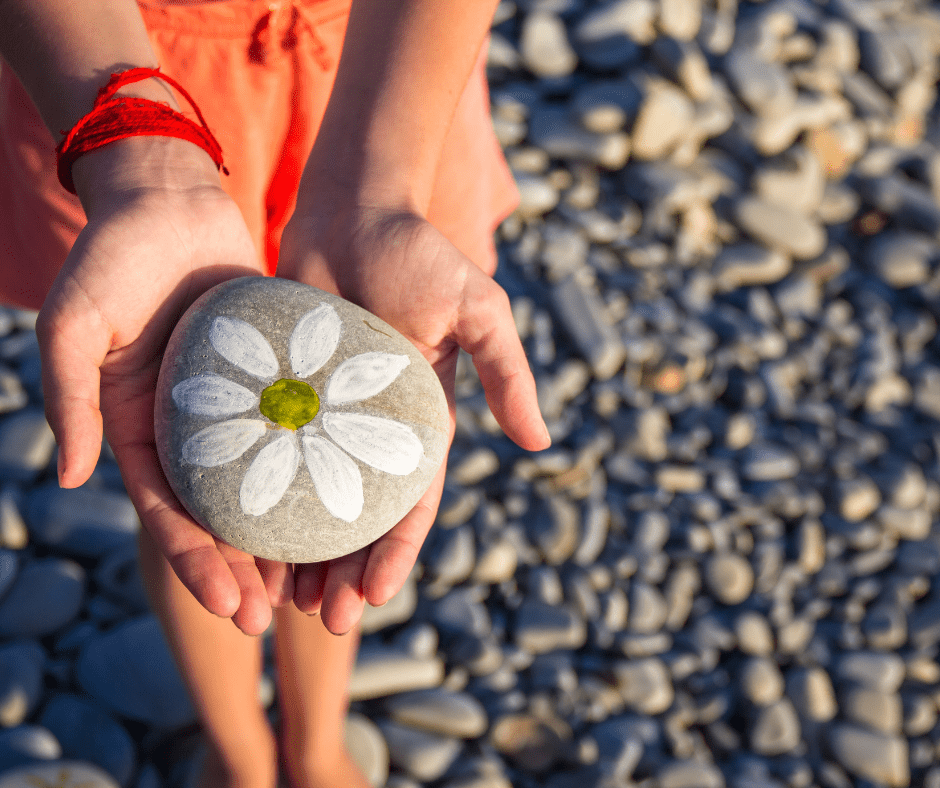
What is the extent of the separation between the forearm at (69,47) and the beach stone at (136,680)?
129 centimetres

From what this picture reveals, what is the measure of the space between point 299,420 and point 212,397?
15 centimetres

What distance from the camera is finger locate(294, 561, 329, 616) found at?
53.2 inches

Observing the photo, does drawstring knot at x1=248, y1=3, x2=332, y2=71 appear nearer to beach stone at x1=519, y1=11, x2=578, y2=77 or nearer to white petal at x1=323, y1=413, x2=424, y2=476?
white petal at x1=323, y1=413, x2=424, y2=476

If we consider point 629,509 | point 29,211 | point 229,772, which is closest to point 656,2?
point 629,509

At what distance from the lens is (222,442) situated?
128cm

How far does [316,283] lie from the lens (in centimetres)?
149

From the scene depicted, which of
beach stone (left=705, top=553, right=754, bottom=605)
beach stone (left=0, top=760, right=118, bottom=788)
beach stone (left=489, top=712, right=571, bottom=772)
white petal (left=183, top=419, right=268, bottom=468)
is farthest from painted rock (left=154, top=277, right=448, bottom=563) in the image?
beach stone (left=705, top=553, right=754, bottom=605)

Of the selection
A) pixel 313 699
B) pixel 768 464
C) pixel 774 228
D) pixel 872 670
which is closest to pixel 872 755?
pixel 872 670

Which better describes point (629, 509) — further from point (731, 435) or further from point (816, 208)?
point (816, 208)

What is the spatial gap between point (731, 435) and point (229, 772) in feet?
6.19

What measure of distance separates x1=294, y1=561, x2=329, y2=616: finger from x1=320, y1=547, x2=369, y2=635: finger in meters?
0.02

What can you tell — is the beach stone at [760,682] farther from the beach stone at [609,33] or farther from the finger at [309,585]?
the beach stone at [609,33]

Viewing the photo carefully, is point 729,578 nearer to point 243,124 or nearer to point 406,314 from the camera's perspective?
point 406,314

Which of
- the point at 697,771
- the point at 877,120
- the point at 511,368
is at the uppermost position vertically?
the point at 511,368
